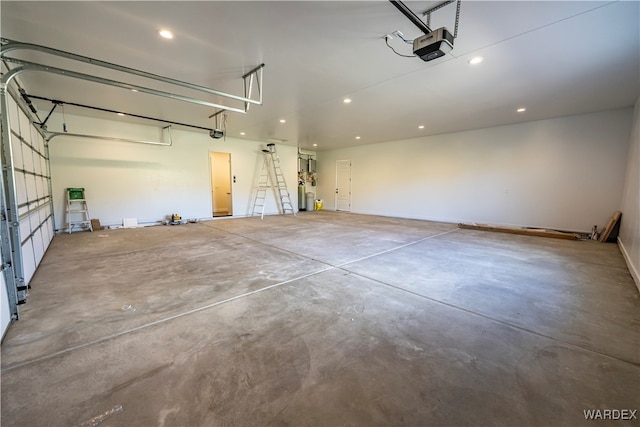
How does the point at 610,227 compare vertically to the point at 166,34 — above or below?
below

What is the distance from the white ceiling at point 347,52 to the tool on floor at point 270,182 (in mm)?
4143

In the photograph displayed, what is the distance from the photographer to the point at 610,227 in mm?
5051

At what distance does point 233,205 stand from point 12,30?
6.41 m

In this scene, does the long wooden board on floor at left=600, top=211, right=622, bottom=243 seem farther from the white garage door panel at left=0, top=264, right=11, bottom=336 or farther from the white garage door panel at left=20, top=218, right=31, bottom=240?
the white garage door panel at left=20, top=218, right=31, bottom=240

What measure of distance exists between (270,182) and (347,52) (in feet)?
23.2

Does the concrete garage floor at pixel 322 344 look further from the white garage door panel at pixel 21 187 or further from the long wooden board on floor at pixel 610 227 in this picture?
the long wooden board on floor at pixel 610 227

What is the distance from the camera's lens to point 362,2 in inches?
88.0

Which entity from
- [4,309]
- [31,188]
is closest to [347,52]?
[4,309]

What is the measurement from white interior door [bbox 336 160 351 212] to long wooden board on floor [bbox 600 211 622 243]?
24.2 feet

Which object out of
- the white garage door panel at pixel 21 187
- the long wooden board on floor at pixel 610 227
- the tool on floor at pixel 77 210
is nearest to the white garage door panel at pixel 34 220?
the white garage door panel at pixel 21 187

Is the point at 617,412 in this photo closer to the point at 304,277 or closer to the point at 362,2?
the point at 304,277

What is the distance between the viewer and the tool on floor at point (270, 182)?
30.9 feet

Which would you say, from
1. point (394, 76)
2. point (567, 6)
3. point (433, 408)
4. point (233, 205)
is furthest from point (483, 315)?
point (233, 205)

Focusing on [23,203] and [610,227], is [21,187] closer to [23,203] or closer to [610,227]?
[23,203]
